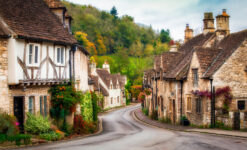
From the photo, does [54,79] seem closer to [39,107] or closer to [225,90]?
[39,107]

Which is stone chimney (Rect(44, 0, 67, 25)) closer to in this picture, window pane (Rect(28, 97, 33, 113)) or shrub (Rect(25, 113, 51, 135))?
window pane (Rect(28, 97, 33, 113))

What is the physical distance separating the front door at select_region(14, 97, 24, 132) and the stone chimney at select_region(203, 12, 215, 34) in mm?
25911

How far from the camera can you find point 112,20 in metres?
147

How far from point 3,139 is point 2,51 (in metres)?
4.80

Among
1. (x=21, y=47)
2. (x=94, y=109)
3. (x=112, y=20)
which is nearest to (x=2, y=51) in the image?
(x=21, y=47)

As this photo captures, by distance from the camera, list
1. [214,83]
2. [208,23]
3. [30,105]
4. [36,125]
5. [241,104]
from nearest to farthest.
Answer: [36,125] < [30,105] < [214,83] < [241,104] < [208,23]

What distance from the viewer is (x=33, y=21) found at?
1980cm

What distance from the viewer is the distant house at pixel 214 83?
25.4m

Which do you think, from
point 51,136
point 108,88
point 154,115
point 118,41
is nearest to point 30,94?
point 51,136

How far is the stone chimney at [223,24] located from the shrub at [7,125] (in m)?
24.9

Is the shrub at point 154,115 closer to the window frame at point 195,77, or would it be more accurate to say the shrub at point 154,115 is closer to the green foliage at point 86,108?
the window frame at point 195,77

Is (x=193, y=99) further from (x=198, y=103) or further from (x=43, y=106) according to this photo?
(x=43, y=106)

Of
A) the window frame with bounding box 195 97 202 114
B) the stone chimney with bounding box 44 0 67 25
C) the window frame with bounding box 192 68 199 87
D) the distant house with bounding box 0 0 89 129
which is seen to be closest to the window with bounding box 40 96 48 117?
the distant house with bounding box 0 0 89 129

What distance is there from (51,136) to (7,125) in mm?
3519
